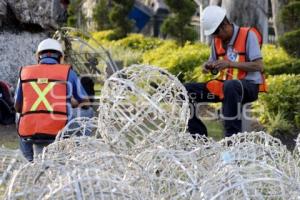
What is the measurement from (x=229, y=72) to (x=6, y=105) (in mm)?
3682

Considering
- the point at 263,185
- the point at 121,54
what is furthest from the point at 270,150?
the point at 121,54

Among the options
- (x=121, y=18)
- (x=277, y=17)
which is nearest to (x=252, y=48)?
A: (x=277, y=17)

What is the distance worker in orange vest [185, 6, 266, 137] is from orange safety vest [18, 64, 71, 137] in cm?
149

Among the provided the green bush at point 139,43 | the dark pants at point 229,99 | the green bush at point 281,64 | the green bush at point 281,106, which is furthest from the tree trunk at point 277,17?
the green bush at point 139,43

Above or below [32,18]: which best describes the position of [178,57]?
below

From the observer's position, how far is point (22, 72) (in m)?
6.27

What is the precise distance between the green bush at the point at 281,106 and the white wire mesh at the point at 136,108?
3.57m

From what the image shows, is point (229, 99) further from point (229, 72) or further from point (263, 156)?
point (263, 156)

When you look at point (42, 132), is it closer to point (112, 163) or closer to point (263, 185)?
point (112, 163)

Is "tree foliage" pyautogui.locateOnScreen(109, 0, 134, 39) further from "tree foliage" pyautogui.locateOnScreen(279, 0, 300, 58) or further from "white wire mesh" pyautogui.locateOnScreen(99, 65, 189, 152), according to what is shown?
"white wire mesh" pyautogui.locateOnScreen(99, 65, 189, 152)

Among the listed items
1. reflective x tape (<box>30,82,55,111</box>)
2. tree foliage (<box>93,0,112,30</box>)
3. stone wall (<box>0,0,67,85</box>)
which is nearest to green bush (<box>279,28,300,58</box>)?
stone wall (<box>0,0,67,85</box>)

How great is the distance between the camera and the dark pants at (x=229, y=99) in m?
7.01

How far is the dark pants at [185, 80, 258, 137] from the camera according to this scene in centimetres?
701

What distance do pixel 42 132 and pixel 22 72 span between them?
568mm
